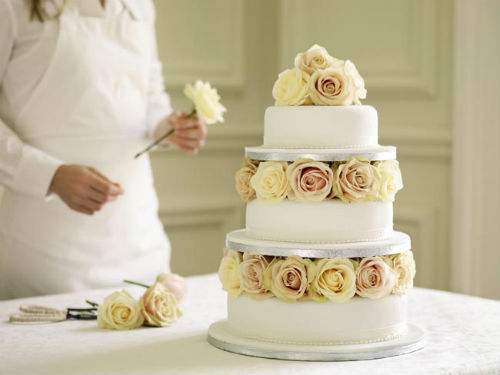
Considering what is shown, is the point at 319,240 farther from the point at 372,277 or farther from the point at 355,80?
the point at 355,80

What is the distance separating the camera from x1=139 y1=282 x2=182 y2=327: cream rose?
1805mm

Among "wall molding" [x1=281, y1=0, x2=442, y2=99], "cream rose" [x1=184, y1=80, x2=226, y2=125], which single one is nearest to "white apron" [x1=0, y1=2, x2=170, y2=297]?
"cream rose" [x1=184, y1=80, x2=226, y2=125]

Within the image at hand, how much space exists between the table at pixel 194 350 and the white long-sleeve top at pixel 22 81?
470 mm

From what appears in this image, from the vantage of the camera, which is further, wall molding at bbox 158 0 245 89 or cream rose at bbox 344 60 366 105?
wall molding at bbox 158 0 245 89

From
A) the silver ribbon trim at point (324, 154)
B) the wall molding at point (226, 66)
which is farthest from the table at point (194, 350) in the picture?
the wall molding at point (226, 66)

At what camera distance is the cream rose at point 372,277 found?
159cm

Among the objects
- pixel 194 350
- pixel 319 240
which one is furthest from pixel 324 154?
pixel 194 350

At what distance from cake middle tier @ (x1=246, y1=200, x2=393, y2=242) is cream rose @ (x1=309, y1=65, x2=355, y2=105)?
0.64 ft

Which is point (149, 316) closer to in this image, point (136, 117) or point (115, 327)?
point (115, 327)

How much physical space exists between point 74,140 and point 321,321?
1167 mm

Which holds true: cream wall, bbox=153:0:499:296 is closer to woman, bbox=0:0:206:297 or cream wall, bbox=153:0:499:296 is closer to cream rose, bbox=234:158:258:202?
woman, bbox=0:0:206:297

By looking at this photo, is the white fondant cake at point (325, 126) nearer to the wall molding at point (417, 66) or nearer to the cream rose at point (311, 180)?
the cream rose at point (311, 180)

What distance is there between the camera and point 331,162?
5.34ft

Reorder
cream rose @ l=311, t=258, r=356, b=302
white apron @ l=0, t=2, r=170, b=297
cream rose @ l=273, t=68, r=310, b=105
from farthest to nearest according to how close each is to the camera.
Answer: white apron @ l=0, t=2, r=170, b=297, cream rose @ l=273, t=68, r=310, b=105, cream rose @ l=311, t=258, r=356, b=302
